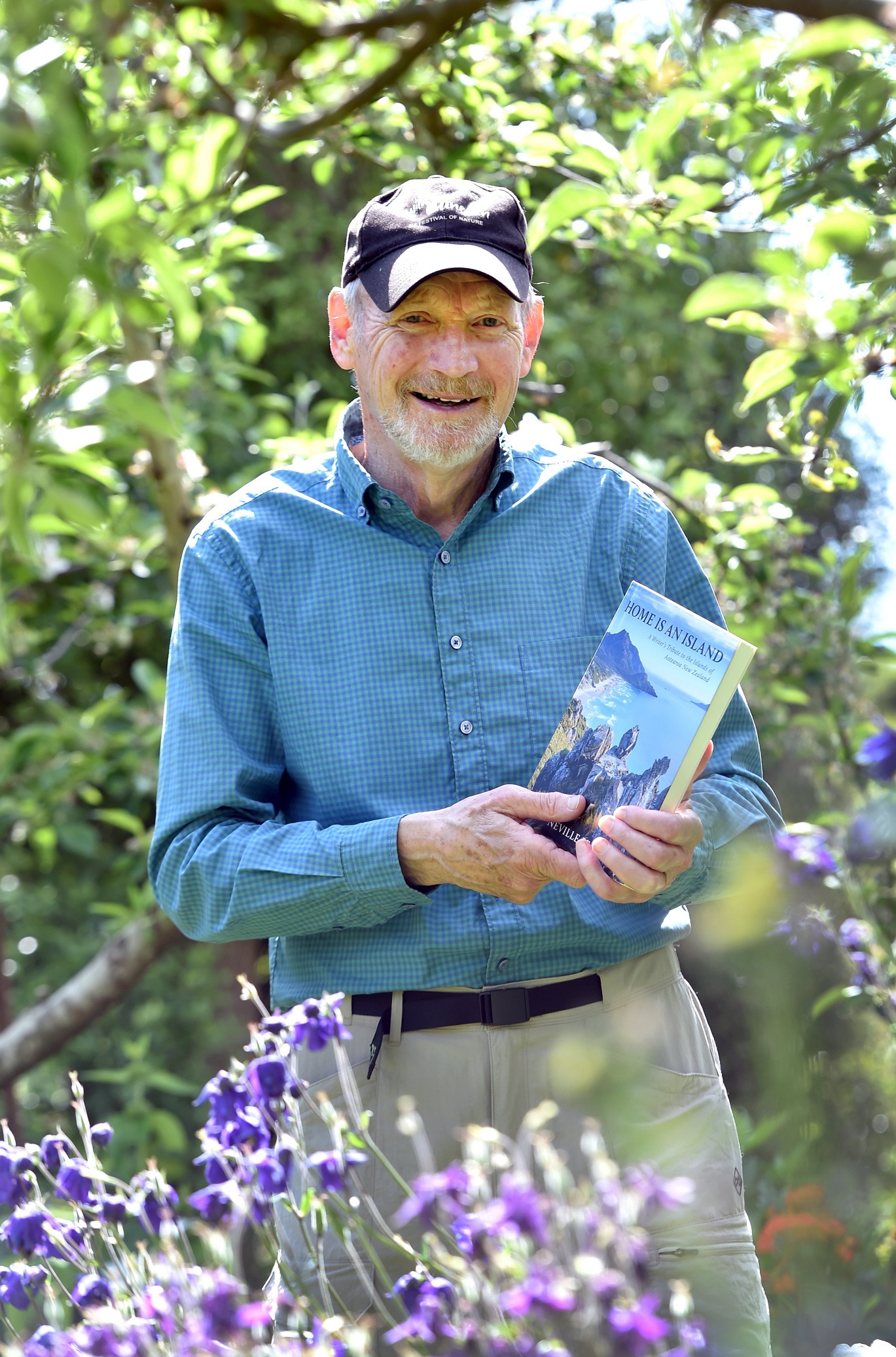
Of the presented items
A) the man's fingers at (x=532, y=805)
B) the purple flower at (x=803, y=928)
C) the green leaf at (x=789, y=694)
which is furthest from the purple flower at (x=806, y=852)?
the green leaf at (x=789, y=694)

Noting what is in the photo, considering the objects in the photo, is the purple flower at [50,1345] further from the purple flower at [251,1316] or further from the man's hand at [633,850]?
the man's hand at [633,850]

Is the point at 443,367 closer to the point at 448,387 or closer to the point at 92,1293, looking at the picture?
the point at 448,387

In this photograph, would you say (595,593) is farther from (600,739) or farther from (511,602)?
(600,739)

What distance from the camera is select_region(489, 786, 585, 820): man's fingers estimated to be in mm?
1811

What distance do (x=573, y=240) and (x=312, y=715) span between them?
1.65 m

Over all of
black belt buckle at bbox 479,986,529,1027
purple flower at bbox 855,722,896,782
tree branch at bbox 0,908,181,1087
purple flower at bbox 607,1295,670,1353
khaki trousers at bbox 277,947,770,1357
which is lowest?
tree branch at bbox 0,908,181,1087

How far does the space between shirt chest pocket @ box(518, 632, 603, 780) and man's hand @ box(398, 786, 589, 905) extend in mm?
280

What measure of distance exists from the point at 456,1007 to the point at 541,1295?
0.99m

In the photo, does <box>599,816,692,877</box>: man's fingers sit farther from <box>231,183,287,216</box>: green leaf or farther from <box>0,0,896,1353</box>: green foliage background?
<box>231,183,287,216</box>: green leaf

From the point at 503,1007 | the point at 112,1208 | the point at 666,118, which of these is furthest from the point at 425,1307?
the point at 666,118

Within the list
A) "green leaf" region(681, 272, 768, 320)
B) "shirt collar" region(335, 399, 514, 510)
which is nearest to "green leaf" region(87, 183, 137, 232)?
"green leaf" region(681, 272, 768, 320)

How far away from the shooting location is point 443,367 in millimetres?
2150

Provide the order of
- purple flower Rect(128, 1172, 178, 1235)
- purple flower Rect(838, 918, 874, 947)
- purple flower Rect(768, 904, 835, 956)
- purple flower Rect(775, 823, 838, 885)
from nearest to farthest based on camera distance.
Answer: purple flower Rect(128, 1172, 178, 1235)
purple flower Rect(775, 823, 838, 885)
purple flower Rect(838, 918, 874, 947)
purple flower Rect(768, 904, 835, 956)

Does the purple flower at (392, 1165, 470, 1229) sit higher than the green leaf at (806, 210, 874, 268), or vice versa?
the green leaf at (806, 210, 874, 268)
